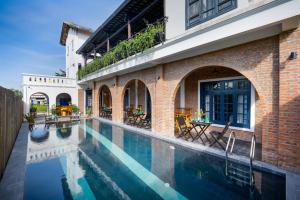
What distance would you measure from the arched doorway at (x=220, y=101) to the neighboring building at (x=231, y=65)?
0.04m

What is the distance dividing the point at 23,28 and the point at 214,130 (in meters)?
18.4

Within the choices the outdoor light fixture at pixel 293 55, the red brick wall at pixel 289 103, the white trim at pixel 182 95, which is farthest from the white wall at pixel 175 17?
the white trim at pixel 182 95

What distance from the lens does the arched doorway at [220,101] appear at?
737cm

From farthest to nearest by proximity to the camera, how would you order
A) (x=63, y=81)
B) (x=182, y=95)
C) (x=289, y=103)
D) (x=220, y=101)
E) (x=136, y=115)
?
(x=63, y=81), (x=136, y=115), (x=182, y=95), (x=220, y=101), (x=289, y=103)

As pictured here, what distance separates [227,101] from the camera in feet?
27.5

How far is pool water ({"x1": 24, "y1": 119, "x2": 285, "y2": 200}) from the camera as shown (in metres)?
3.61

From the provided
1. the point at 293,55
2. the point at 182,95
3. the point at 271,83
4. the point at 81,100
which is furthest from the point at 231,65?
the point at 81,100

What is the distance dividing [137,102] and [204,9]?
381 inches

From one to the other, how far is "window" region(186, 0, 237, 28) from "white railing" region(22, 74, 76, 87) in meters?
16.6

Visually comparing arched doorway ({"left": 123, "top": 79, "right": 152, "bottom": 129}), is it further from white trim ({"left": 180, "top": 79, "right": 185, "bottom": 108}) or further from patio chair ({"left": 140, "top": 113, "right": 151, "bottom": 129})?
white trim ({"left": 180, "top": 79, "right": 185, "bottom": 108})

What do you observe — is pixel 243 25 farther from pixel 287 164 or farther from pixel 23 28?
pixel 23 28

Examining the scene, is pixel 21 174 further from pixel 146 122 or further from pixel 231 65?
pixel 146 122

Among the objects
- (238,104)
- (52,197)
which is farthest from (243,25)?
(52,197)

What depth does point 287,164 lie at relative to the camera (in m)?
4.31
